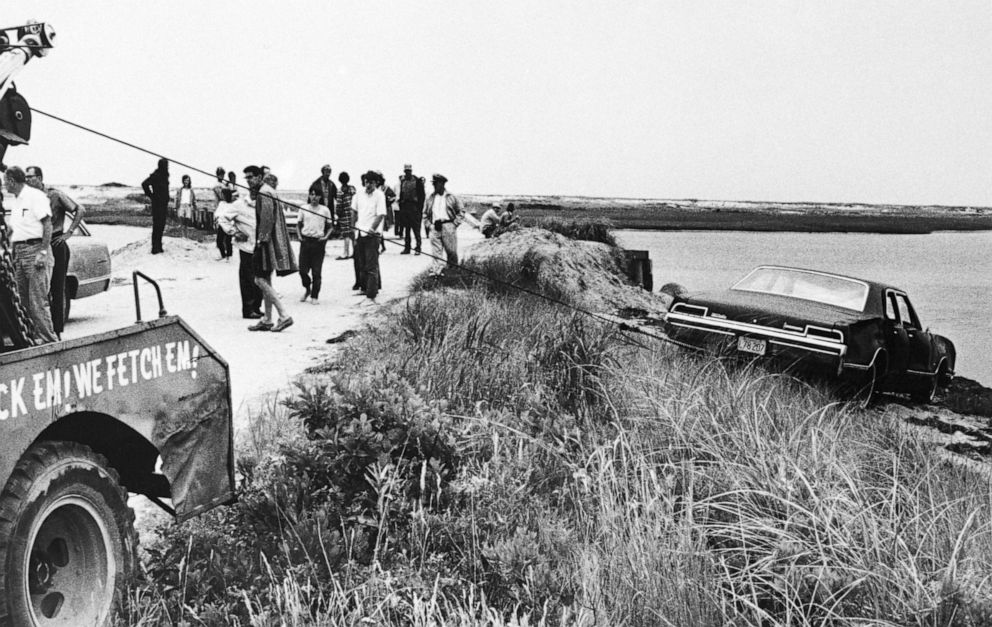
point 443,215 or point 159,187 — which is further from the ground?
point 159,187

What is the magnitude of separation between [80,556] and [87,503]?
9.0 inches

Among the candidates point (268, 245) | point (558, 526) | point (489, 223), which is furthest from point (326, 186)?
point (558, 526)

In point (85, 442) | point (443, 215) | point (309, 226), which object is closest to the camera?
point (85, 442)

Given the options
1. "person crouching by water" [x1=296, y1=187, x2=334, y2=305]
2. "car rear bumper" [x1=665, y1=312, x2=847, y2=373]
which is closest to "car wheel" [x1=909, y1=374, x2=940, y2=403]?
"car rear bumper" [x1=665, y1=312, x2=847, y2=373]

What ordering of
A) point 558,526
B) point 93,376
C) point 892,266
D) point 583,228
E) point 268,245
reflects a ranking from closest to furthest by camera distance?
1. point 93,376
2. point 558,526
3. point 268,245
4. point 583,228
5. point 892,266

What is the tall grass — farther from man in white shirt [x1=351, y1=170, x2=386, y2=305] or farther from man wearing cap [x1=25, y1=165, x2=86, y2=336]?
man in white shirt [x1=351, y1=170, x2=386, y2=305]

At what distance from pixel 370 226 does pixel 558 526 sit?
952 centimetres

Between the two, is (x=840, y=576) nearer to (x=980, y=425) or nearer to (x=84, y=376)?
(x=84, y=376)

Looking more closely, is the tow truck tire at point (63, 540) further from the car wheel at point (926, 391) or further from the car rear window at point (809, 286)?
the car wheel at point (926, 391)

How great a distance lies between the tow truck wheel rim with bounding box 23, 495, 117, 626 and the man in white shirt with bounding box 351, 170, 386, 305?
10005 millimetres

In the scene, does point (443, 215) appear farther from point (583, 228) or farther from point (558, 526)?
point (583, 228)

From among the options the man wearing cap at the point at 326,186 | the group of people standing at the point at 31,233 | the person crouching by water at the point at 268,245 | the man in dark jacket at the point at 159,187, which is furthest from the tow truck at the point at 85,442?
the man in dark jacket at the point at 159,187

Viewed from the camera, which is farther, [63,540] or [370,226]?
[370,226]

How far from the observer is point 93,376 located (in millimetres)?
3613
